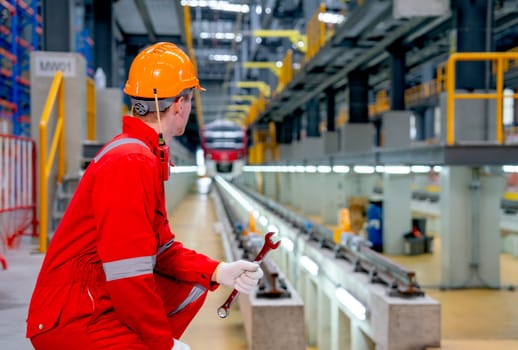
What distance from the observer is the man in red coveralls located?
1483mm

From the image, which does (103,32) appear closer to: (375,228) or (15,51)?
(15,51)

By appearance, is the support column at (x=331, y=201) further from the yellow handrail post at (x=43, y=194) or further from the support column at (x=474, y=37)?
the yellow handrail post at (x=43, y=194)

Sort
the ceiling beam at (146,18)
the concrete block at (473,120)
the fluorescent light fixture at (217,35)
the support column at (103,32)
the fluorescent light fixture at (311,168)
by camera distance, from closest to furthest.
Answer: the concrete block at (473,120) < the support column at (103,32) < the ceiling beam at (146,18) < the fluorescent light fixture at (311,168) < the fluorescent light fixture at (217,35)

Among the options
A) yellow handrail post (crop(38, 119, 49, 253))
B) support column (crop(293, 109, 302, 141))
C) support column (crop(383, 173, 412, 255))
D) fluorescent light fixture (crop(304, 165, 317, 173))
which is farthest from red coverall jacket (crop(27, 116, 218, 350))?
support column (crop(293, 109, 302, 141))

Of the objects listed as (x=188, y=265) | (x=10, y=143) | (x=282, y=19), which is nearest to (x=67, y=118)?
(x=10, y=143)

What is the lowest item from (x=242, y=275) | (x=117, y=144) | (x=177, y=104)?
(x=242, y=275)

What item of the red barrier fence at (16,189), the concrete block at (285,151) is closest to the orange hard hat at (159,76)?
the red barrier fence at (16,189)

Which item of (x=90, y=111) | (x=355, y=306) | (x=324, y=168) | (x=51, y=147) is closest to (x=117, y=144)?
(x=355, y=306)

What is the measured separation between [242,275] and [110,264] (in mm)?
527

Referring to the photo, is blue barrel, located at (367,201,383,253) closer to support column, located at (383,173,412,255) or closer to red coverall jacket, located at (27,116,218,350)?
support column, located at (383,173,412,255)

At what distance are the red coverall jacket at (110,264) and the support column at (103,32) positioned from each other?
Answer: 8856 mm

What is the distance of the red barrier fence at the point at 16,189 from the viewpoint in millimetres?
5539

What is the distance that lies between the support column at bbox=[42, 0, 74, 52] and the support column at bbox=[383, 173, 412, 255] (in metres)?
5.77

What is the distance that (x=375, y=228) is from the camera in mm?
10195
